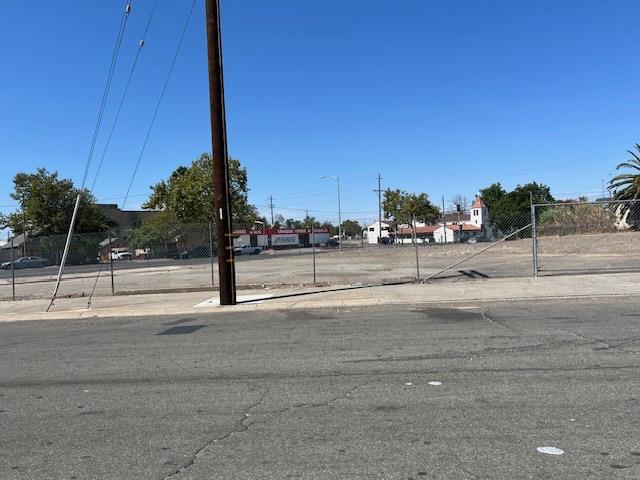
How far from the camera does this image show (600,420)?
15.4 feet

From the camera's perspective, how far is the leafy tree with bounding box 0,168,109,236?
63344 millimetres

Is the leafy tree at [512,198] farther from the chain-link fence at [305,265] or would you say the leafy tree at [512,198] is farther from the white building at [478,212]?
the chain-link fence at [305,265]

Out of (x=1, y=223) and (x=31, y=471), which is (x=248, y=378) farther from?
(x=1, y=223)

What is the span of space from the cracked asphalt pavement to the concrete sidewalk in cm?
386

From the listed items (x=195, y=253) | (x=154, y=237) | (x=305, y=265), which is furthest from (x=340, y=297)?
(x=305, y=265)

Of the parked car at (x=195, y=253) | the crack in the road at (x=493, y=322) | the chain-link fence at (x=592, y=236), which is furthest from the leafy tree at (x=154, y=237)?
the crack in the road at (x=493, y=322)

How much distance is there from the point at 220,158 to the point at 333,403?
1023 cm

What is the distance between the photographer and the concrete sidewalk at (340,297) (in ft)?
45.6

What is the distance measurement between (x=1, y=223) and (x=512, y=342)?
72.7 meters

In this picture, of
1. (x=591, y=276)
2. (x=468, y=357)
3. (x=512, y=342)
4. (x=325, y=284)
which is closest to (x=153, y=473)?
(x=468, y=357)

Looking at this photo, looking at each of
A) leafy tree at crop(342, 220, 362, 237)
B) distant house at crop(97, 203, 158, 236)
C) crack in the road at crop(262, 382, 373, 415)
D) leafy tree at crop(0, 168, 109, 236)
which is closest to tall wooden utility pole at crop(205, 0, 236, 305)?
crack in the road at crop(262, 382, 373, 415)

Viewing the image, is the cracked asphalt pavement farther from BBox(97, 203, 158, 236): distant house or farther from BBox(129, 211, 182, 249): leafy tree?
BBox(97, 203, 158, 236): distant house

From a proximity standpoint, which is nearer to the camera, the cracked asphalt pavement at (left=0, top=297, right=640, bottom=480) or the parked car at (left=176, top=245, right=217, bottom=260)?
the cracked asphalt pavement at (left=0, top=297, right=640, bottom=480)

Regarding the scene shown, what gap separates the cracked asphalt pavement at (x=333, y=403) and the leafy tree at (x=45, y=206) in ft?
193
